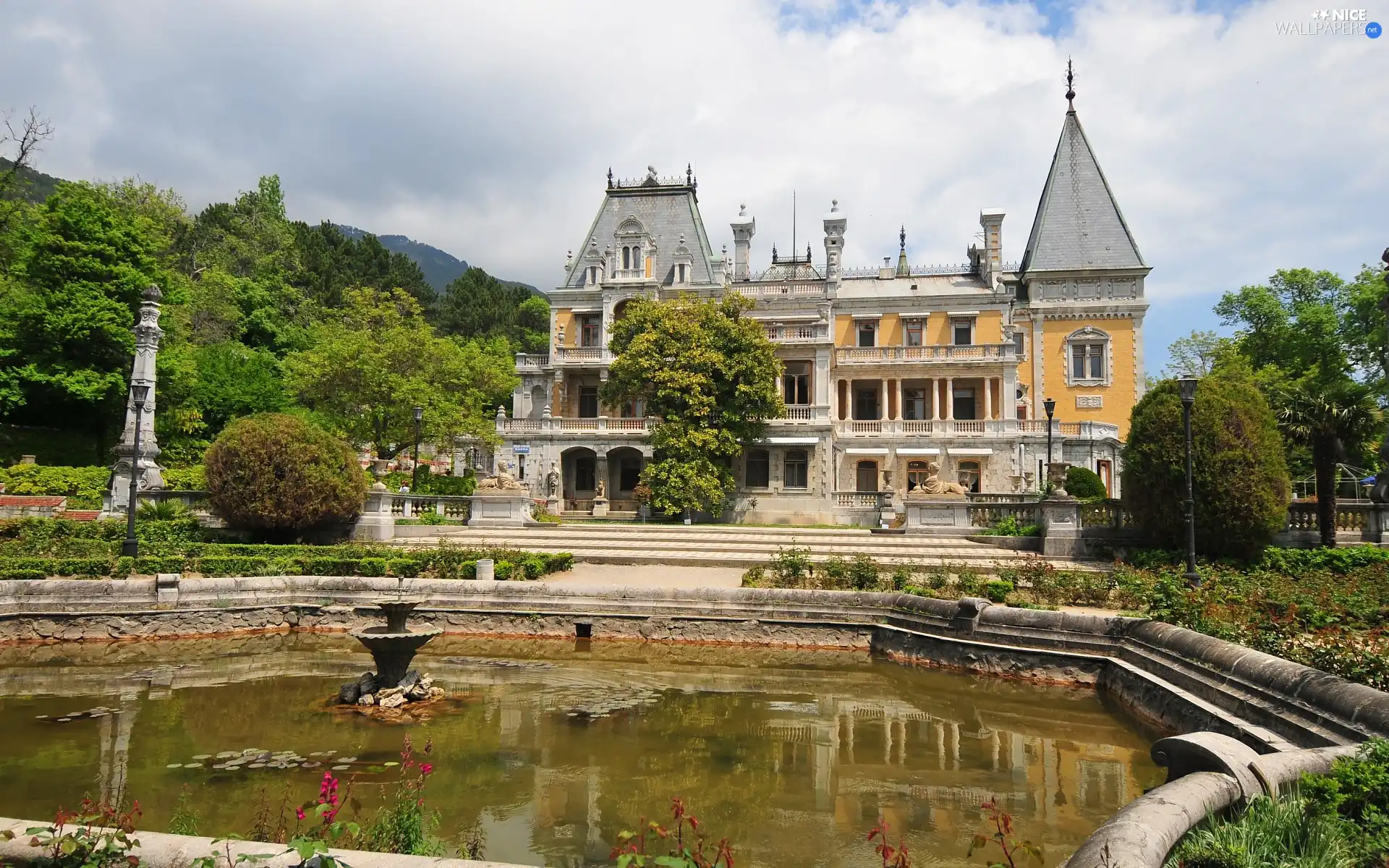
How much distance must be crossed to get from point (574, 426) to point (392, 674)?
3022 centimetres

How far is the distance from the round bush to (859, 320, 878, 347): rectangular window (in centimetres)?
3009

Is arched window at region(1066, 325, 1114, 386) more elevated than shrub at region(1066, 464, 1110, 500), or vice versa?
arched window at region(1066, 325, 1114, 386)

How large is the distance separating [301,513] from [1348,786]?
21.2 meters

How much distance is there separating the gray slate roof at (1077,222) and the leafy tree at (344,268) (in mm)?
40992

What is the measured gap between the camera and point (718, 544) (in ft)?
77.8

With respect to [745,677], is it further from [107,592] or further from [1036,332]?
[1036,332]

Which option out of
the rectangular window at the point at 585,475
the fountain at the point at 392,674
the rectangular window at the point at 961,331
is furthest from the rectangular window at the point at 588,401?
the fountain at the point at 392,674

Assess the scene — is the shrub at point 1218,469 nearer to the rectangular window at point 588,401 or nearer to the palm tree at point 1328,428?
the palm tree at point 1328,428

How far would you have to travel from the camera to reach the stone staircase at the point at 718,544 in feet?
66.6

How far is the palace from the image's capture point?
3809 cm

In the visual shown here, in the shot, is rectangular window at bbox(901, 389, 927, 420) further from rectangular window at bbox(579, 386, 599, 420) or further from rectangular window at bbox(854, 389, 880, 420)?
rectangular window at bbox(579, 386, 599, 420)

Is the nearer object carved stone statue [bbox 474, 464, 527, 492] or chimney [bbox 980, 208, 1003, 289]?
carved stone statue [bbox 474, 464, 527, 492]

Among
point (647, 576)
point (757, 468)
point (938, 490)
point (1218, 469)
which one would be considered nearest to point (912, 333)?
point (757, 468)

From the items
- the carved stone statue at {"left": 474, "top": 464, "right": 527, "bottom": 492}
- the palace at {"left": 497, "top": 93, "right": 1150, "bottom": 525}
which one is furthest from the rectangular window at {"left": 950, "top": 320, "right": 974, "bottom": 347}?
the carved stone statue at {"left": 474, "top": 464, "right": 527, "bottom": 492}
